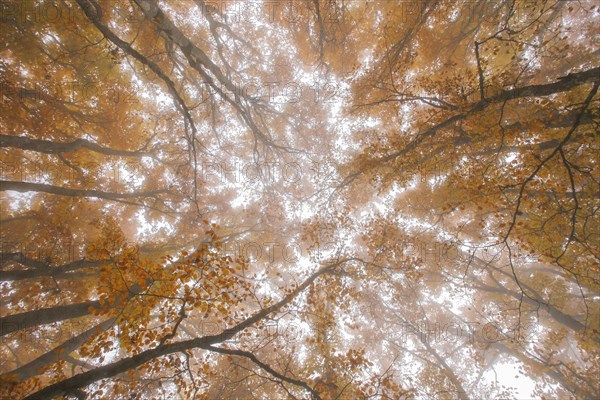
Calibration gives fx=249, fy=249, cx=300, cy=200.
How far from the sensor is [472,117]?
225 inches

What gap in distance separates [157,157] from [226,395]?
32.4 feet

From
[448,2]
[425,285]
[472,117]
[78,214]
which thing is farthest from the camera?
[425,285]

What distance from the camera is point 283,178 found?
572 inches

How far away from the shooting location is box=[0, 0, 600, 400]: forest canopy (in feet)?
18.6

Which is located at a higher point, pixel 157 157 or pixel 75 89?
pixel 75 89

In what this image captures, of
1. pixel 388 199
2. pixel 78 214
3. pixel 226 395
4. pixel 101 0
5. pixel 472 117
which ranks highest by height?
pixel 101 0

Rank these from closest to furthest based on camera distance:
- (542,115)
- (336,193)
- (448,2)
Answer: (542,115)
(448,2)
(336,193)

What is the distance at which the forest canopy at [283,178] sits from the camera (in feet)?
18.6

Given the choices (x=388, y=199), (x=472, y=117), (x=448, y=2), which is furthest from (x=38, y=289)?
(x=448, y=2)

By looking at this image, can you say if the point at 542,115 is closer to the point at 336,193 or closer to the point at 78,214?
the point at 336,193

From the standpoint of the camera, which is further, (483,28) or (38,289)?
(483,28)

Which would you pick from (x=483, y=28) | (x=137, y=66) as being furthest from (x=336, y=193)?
(x=137, y=66)

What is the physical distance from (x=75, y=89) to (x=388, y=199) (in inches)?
584

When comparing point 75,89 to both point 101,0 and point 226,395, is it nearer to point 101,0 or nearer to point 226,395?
point 101,0
